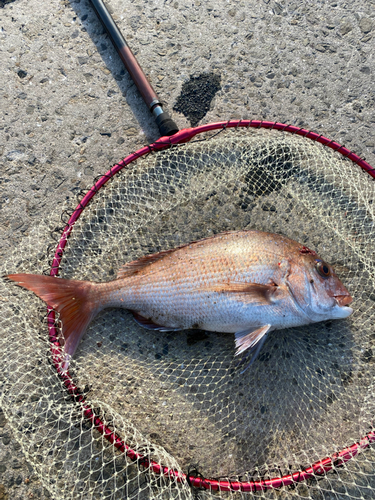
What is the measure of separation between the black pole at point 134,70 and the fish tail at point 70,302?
1.38 m

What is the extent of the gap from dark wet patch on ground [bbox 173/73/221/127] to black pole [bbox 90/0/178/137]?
1.17ft

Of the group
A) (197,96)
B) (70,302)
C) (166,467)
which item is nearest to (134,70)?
(197,96)

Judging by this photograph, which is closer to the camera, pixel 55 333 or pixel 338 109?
pixel 55 333

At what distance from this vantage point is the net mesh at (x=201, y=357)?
2527 mm

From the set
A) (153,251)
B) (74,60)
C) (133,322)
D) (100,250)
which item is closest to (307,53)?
(74,60)

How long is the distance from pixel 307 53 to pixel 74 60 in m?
2.22

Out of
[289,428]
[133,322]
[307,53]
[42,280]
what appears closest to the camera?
[42,280]

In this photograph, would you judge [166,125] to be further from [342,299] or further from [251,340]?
[342,299]

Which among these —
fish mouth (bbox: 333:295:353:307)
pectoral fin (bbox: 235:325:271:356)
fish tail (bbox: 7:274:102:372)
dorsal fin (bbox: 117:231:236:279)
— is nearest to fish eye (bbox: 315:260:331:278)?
fish mouth (bbox: 333:295:353:307)

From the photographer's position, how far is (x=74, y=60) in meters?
3.19

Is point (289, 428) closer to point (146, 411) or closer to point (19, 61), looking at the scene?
point (146, 411)

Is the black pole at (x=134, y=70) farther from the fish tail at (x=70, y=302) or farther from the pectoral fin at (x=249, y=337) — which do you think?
the pectoral fin at (x=249, y=337)

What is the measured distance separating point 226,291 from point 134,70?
203 cm

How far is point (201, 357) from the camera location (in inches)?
107
